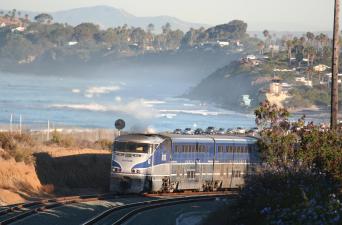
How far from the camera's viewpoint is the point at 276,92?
188 metres

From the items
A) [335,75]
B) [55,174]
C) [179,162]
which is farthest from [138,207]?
[55,174]

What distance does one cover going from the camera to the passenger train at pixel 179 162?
3859 centimetres

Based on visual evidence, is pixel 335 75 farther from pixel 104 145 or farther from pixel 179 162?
pixel 104 145

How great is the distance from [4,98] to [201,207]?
143238mm

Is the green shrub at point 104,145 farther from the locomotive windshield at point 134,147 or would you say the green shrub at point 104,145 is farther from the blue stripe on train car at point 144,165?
the blue stripe on train car at point 144,165

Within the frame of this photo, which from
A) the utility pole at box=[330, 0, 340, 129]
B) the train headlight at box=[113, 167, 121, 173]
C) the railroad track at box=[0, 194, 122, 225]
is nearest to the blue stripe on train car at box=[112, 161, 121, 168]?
the train headlight at box=[113, 167, 121, 173]

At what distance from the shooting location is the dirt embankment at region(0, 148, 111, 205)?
38.9 metres

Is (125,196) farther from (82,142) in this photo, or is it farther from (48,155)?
(82,142)

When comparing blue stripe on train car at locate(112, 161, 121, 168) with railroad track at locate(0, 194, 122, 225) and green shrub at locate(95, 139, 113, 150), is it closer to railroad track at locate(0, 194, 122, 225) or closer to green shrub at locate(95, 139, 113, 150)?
railroad track at locate(0, 194, 122, 225)

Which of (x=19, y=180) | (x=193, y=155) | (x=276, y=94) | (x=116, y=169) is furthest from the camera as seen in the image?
(x=276, y=94)

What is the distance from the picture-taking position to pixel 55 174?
141 ft

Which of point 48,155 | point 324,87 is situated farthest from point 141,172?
point 324,87

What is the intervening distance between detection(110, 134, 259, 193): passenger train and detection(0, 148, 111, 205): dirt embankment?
11.0ft

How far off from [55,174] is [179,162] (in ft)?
19.8
